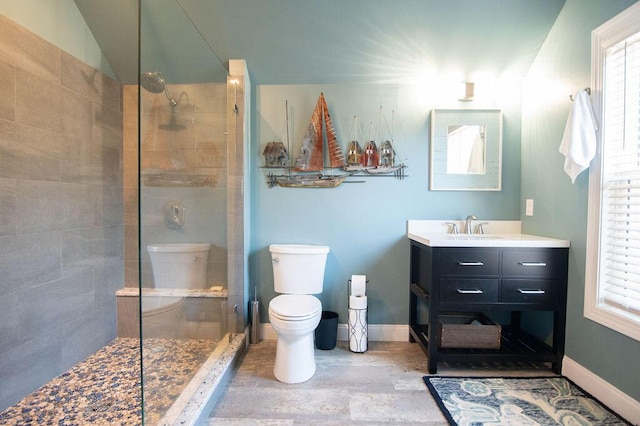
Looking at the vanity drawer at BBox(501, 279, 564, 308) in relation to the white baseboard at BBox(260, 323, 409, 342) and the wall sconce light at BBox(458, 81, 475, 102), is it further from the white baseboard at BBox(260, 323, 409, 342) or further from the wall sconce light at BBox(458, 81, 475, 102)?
the wall sconce light at BBox(458, 81, 475, 102)

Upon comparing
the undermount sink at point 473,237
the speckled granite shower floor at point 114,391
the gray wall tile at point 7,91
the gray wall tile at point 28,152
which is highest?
the gray wall tile at point 7,91

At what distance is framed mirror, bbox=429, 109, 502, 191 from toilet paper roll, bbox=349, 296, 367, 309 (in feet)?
3.42

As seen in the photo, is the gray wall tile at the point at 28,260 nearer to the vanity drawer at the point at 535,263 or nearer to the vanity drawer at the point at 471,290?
the vanity drawer at the point at 471,290

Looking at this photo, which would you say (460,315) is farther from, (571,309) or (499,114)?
(499,114)

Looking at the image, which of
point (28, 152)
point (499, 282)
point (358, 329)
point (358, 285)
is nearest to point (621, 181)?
point (499, 282)

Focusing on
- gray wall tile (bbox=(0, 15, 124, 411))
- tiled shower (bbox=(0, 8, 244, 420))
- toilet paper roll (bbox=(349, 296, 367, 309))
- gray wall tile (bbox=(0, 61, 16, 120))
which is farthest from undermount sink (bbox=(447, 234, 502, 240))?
gray wall tile (bbox=(0, 61, 16, 120))

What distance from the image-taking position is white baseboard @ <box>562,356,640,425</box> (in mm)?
1499

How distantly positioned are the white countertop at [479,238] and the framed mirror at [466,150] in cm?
30

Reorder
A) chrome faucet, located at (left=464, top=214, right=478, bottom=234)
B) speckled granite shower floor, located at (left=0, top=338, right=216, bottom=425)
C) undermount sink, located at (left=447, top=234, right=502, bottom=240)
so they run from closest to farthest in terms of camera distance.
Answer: speckled granite shower floor, located at (left=0, top=338, right=216, bottom=425) < undermount sink, located at (left=447, top=234, right=502, bottom=240) < chrome faucet, located at (left=464, top=214, right=478, bottom=234)

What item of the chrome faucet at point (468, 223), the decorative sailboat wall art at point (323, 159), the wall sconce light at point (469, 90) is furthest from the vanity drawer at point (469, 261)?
the wall sconce light at point (469, 90)

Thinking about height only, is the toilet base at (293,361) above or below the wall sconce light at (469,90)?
below

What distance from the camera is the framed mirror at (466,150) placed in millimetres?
Result: 2416

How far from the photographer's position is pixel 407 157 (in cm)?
246

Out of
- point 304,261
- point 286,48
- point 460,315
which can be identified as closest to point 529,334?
point 460,315
